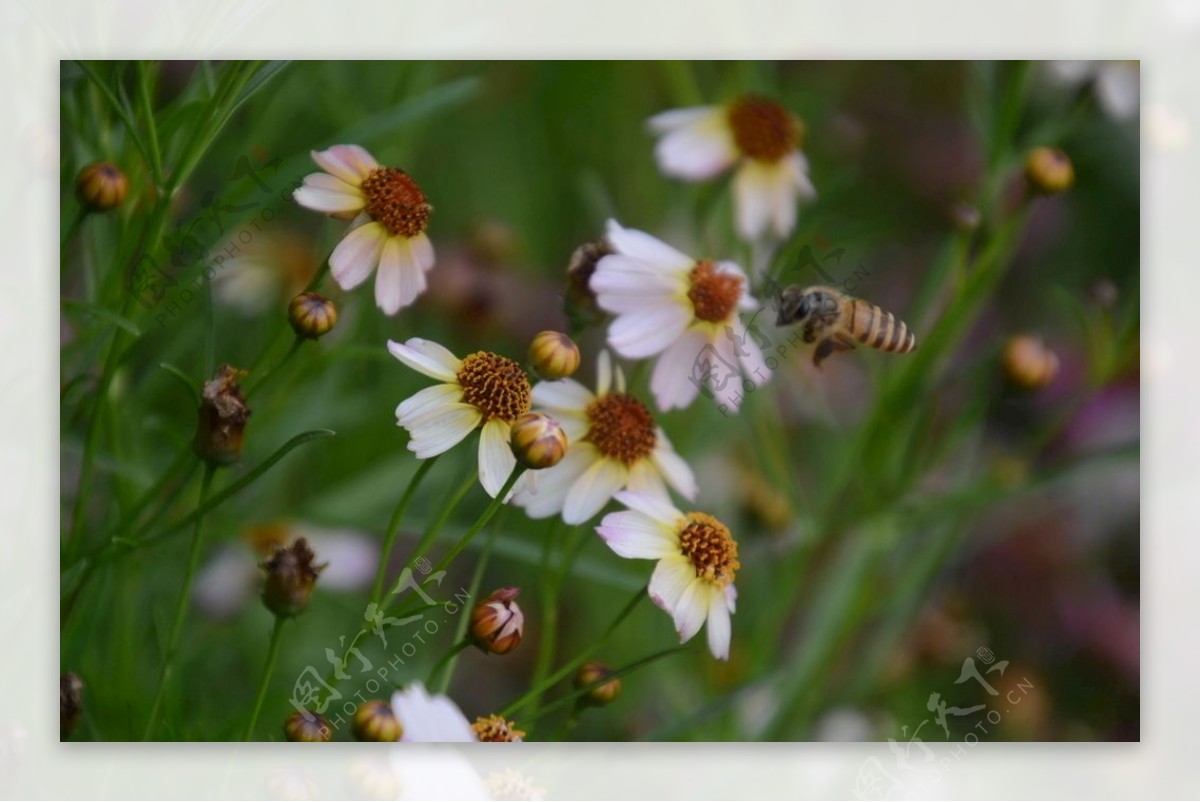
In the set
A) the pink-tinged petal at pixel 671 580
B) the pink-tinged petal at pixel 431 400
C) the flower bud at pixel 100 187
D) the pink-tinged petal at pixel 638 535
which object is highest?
the flower bud at pixel 100 187

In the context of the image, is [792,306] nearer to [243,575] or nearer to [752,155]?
[752,155]

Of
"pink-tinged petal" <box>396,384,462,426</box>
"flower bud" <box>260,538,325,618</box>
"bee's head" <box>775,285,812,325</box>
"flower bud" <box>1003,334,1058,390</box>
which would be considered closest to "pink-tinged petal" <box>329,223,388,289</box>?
"pink-tinged petal" <box>396,384,462,426</box>

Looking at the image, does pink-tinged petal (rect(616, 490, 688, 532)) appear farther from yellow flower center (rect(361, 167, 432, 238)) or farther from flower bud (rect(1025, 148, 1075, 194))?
flower bud (rect(1025, 148, 1075, 194))

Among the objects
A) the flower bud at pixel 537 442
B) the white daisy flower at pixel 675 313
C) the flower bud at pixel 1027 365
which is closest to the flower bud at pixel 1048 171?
the flower bud at pixel 1027 365

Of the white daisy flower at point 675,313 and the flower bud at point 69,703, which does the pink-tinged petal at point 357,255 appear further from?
the flower bud at point 69,703

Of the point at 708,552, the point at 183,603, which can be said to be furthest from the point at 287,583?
the point at 708,552

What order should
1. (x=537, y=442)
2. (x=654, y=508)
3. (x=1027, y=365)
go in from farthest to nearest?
(x=1027, y=365) → (x=654, y=508) → (x=537, y=442)
